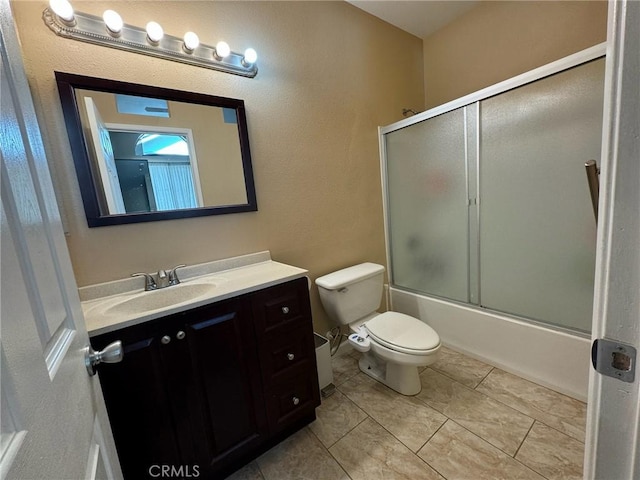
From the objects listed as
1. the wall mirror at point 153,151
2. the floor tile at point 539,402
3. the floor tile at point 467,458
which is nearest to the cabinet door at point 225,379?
the wall mirror at point 153,151

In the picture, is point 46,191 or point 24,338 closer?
point 24,338

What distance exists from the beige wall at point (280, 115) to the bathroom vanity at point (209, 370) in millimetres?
224

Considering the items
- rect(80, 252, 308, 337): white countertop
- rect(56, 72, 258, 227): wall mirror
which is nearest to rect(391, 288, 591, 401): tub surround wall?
rect(80, 252, 308, 337): white countertop

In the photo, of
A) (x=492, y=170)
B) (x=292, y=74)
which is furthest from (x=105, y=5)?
(x=492, y=170)

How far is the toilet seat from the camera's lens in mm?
1472

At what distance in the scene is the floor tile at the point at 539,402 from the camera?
1338 millimetres

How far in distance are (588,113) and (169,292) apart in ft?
7.35

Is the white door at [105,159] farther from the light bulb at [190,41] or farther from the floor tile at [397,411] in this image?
the floor tile at [397,411]

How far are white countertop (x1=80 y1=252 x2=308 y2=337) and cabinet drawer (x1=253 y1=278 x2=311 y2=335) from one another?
0.13 ft

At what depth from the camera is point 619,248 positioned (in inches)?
15.6

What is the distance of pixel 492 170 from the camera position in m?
1.70

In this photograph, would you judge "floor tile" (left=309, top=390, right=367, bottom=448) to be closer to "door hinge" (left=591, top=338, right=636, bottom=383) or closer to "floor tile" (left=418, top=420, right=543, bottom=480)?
"floor tile" (left=418, top=420, right=543, bottom=480)

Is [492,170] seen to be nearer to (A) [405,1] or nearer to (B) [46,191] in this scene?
(A) [405,1]

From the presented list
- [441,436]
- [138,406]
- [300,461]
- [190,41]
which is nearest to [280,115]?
[190,41]
